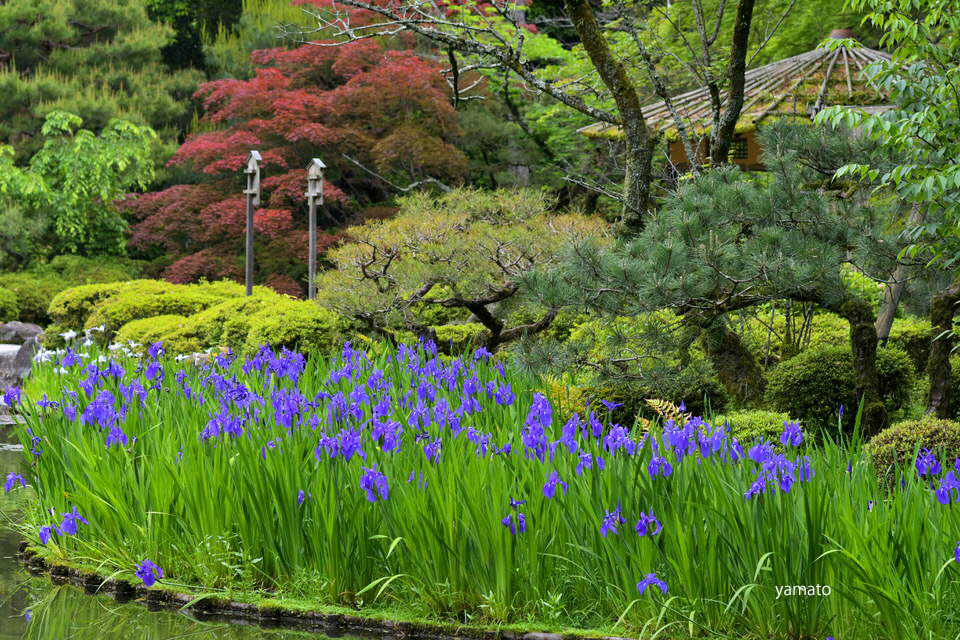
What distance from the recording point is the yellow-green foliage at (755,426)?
522 centimetres

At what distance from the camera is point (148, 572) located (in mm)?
3723

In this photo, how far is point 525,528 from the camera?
11.2 feet

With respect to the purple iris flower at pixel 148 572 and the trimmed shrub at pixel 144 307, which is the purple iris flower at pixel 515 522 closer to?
the purple iris flower at pixel 148 572

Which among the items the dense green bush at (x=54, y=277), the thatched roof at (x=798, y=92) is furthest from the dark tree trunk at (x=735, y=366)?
the dense green bush at (x=54, y=277)

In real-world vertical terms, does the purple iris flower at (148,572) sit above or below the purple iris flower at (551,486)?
below

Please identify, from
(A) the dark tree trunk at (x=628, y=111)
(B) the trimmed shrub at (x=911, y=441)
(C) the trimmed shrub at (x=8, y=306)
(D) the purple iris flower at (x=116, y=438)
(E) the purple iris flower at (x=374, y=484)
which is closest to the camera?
(E) the purple iris flower at (x=374, y=484)

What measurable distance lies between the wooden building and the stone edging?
6046 millimetres

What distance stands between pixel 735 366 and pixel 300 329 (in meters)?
3.78

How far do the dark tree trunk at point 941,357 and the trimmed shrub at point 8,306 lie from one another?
45.3 ft

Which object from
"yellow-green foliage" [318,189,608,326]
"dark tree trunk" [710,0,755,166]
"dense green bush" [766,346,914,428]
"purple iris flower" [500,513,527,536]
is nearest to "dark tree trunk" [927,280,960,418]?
"dense green bush" [766,346,914,428]

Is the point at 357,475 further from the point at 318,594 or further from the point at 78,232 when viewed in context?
the point at 78,232

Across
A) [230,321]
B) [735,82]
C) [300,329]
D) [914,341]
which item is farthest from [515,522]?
[230,321]

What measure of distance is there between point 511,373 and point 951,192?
2518mm

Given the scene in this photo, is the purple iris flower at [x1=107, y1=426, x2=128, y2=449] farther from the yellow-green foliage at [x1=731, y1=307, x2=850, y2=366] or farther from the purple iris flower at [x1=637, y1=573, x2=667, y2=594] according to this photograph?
the yellow-green foliage at [x1=731, y1=307, x2=850, y2=366]
